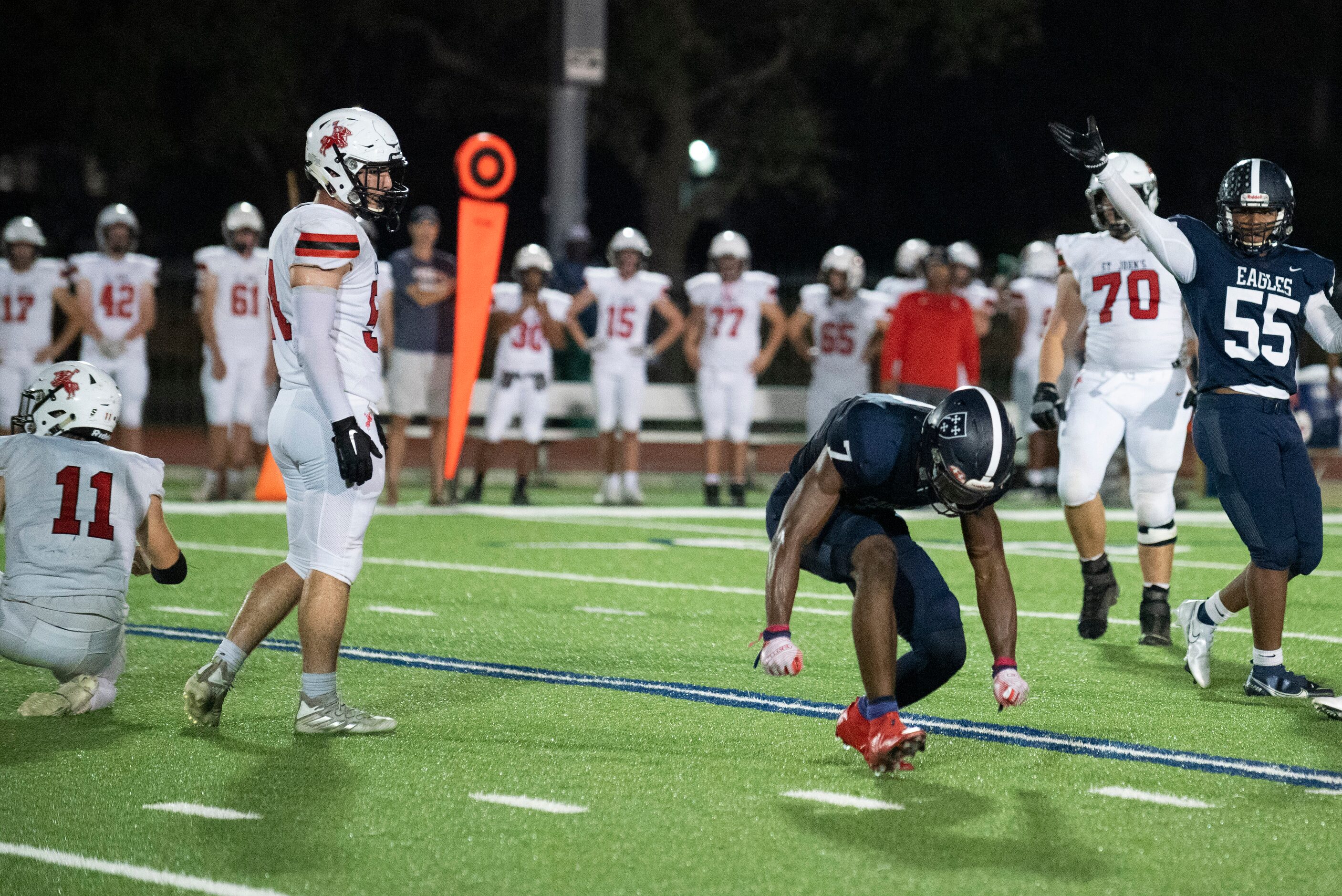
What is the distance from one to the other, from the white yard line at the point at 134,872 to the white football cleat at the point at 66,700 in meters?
1.53

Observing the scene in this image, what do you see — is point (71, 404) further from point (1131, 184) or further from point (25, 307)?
point (25, 307)

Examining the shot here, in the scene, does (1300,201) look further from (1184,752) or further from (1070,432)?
(1184,752)

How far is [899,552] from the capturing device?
5457 mm

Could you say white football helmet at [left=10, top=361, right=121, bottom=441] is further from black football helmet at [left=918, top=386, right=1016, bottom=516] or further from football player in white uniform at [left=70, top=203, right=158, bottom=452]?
football player in white uniform at [left=70, top=203, right=158, bottom=452]

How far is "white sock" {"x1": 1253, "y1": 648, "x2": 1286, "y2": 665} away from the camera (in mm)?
6336

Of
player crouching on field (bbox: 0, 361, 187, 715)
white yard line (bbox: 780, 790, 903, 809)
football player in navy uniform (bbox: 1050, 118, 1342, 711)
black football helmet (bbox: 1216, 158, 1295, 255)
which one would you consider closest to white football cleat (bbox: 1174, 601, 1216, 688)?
football player in navy uniform (bbox: 1050, 118, 1342, 711)

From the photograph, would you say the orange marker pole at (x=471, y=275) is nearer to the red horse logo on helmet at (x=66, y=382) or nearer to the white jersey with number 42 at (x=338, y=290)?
the red horse logo on helmet at (x=66, y=382)

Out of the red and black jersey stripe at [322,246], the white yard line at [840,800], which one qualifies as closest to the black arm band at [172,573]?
the red and black jersey stripe at [322,246]

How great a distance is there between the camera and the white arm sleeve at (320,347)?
542cm

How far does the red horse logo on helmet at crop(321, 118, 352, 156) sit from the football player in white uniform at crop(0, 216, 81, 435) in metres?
8.31

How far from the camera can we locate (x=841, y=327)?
1384 cm

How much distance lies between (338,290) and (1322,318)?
10.7 feet

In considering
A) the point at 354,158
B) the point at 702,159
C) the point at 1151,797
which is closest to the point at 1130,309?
the point at 1151,797

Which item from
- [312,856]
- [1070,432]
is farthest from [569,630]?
[312,856]
